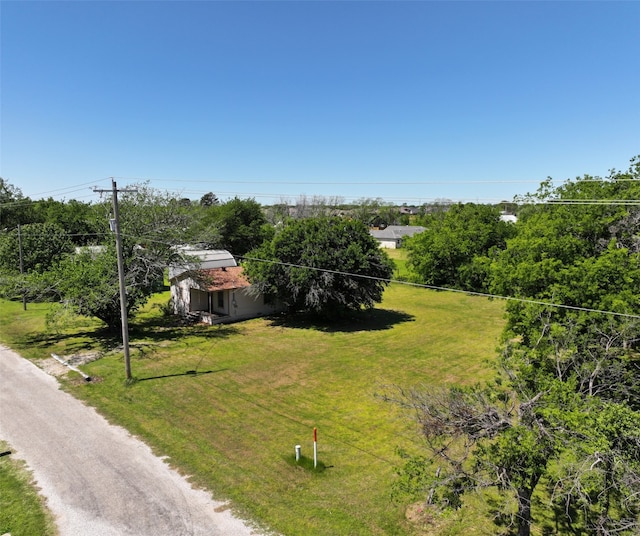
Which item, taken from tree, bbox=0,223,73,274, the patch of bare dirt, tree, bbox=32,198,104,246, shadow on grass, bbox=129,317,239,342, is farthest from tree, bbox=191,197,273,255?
the patch of bare dirt

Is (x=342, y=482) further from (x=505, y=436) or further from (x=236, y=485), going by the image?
(x=505, y=436)

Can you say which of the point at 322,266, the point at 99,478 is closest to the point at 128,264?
the point at 322,266

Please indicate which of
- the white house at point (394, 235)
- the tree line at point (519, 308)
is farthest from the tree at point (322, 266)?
the white house at point (394, 235)

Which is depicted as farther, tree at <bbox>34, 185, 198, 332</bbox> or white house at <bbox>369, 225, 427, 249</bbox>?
white house at <bbox>369, 225, 427, 249</bbox>

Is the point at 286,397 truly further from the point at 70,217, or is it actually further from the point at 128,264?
the point at 70,217

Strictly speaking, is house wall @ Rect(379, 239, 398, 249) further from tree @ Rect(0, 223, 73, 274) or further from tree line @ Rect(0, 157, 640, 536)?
tree @ Rect(0, 223, 73, 274)

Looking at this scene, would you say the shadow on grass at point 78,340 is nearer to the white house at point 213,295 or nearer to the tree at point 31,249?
the white house at point 213,295
